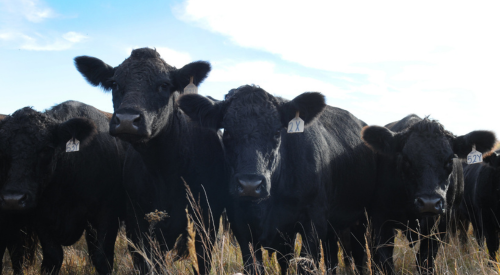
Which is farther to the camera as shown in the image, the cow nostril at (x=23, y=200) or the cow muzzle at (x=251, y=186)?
the cow nostril at (x=23, y=200)

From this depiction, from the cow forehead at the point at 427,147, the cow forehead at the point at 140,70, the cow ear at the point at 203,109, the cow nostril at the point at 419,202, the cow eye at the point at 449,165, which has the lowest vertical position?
the cow nostril at the point at 419,202

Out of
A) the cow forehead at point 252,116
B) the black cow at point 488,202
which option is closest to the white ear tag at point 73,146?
the cow forehead at point 252,116

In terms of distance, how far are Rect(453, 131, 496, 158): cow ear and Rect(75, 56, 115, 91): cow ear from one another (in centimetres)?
468

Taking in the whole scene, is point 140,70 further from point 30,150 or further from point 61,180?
point 61,180

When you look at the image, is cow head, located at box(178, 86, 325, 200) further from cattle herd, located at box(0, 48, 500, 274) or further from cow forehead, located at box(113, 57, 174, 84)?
cow forehead, located at box(113, 57, 174, 84)

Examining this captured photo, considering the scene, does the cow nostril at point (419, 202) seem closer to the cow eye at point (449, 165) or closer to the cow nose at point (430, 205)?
the cow nose at point (430, 205)

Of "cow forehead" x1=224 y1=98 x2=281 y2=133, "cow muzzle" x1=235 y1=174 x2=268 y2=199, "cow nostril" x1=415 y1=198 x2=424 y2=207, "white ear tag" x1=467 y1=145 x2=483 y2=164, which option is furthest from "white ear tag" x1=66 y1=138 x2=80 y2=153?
"white ear tag" x1=467 y1=145 x2=483 y2=164

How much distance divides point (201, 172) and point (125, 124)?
1318 millimetres

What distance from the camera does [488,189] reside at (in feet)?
22.6

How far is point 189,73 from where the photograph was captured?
5.00 m

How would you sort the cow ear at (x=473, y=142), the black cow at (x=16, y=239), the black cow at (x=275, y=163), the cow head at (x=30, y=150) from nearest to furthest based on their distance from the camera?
1. the black cow at (x=275, y=163)
2. the cow head at (x=30, y=150)
3. the black cow at (x=16, y=239)
4. the cow ear at (x=473, y=142)

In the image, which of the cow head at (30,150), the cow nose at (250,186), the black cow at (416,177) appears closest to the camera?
the cow nose at (250,186)

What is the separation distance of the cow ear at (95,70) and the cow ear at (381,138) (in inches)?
138

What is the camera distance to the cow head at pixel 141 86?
4062mm
